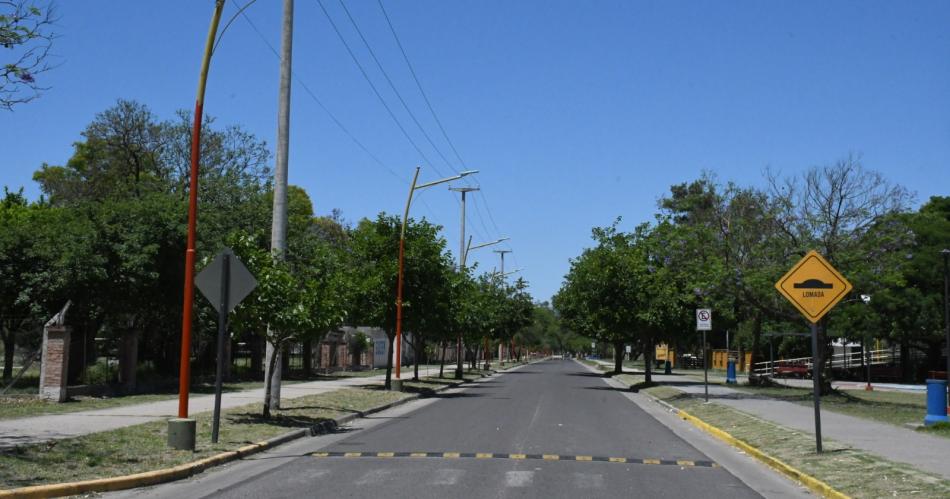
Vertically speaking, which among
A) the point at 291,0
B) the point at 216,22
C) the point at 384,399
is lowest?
the point at 384,399

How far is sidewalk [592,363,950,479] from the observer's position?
44.1ft

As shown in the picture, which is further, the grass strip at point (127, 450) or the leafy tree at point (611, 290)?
the leafy tree at point (611, 290)

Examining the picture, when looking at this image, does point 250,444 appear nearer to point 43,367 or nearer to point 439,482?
point 439,482

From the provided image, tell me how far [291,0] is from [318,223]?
49.6 metres

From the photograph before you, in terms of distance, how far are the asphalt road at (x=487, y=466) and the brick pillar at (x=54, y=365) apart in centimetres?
780

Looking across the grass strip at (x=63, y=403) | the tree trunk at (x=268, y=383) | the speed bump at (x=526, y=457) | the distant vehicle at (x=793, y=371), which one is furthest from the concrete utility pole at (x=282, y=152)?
the distant vehicle at (x=793, y=371)

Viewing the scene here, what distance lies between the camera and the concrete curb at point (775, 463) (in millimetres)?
10994

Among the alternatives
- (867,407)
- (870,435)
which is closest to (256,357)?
(867,407)

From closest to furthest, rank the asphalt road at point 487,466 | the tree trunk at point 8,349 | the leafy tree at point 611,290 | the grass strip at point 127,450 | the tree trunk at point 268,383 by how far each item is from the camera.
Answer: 1. the asphalt road at point 487,466
2. the grass strip at point 127,450
3. the tree trunk at point 268,383
4. the tree trunk at point 8,349
5. the leafy tree at point 611,290

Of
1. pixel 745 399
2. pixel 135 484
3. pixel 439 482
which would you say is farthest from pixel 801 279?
pixel 745 399

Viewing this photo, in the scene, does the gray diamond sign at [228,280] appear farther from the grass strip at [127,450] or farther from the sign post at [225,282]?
the grass strip at [127,450]

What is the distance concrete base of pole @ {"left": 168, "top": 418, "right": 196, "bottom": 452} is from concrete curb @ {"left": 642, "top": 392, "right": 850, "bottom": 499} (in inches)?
334

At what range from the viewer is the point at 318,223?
70.2 meters

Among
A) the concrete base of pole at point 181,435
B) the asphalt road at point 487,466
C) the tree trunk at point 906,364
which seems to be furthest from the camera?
the tree trunk at point 906,364
